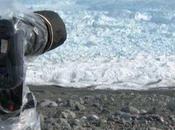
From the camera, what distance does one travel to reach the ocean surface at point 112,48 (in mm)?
8195

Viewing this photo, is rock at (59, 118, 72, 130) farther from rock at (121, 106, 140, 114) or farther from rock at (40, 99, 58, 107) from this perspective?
rock at (40, 99, 58, 107)

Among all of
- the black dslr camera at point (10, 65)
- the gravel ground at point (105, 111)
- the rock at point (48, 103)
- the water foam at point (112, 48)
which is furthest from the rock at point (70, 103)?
the black dslr camera at point (10, 65)

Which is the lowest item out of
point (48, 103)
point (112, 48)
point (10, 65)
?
point (112, 48)

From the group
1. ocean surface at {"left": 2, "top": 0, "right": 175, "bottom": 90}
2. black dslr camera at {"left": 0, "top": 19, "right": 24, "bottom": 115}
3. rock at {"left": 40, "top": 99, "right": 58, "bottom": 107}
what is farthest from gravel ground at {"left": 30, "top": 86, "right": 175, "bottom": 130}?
black dslr camera at {"left": 0, "top": 19, "right": 24, "bottom": 115}

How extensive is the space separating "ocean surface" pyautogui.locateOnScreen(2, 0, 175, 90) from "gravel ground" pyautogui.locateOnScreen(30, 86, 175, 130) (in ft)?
2.69

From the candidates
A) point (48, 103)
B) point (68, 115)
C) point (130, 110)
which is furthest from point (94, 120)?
point (48, 103)

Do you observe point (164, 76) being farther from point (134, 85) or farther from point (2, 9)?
point (2, 9)

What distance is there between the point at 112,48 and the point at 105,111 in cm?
473

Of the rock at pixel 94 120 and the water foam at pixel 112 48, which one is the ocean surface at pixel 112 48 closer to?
the water foam at pixel 112 48

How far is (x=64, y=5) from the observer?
43.8 ft

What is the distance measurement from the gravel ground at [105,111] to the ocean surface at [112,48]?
0.82m

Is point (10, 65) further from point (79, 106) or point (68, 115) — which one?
point (79, 106)

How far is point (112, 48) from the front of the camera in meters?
10.2

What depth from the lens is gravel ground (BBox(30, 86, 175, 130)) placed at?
4.90 metres
